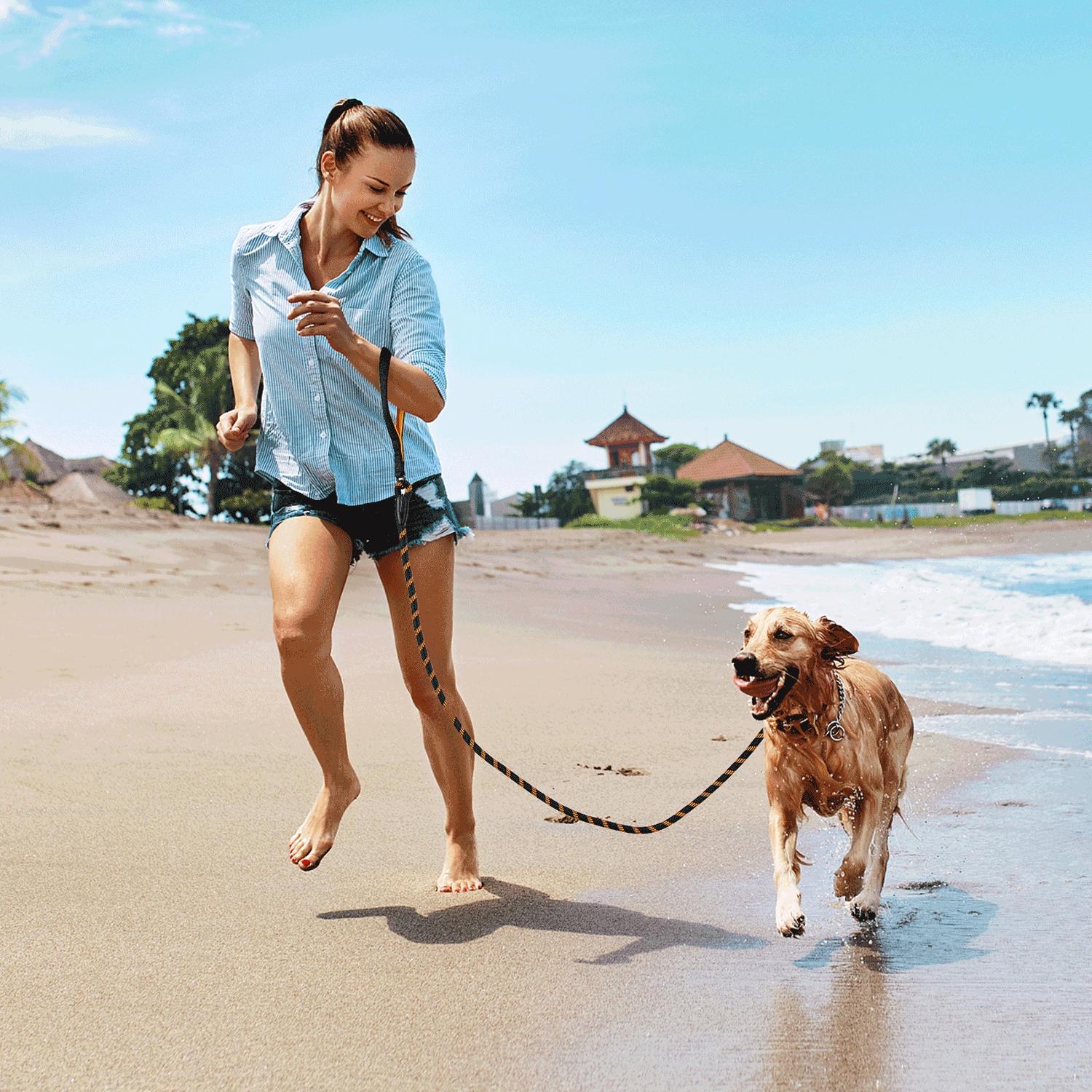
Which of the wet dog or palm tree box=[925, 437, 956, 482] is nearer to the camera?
the wet dog

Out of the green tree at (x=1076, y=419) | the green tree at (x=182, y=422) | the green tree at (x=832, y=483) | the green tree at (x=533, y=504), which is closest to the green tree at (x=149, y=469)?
the green tree at (x=182, y=422)

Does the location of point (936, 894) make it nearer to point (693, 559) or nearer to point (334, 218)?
point (334, 218)

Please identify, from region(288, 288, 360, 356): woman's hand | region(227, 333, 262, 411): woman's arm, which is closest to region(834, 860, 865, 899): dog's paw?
region(288, 288, 360, 356): woman's hand

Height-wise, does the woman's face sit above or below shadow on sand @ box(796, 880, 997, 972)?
above

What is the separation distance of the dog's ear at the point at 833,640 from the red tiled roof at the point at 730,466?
67.0 metres

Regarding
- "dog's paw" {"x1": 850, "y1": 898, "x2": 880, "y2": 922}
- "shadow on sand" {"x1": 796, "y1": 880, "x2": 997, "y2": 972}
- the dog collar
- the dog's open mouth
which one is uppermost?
the dog's open mouth

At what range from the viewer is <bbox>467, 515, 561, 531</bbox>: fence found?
50.6 m

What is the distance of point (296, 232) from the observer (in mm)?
3547

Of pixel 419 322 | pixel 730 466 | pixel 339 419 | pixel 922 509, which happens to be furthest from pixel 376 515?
pixel 922 509

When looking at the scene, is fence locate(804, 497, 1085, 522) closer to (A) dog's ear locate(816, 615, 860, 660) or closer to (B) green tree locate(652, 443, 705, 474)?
(B) green tree locate(652, 443, 705, 474)

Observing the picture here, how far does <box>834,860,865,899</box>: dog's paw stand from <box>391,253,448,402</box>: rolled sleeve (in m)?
1.74

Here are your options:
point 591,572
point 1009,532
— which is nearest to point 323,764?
point 591,572

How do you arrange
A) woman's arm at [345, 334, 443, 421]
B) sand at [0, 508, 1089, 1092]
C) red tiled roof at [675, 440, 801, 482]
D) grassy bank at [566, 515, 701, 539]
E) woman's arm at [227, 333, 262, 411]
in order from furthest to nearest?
red tiled roof at [675, 440, 801, 482], grassy bank at [566, 515, 701, 539], woman's arm at [227, 333, 262, 411], woman's arm at [345, 334, 443, 421], sand at [0, 508, 1089, 1092]

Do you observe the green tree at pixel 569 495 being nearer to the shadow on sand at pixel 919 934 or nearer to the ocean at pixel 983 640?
the ocean at pixel 983 640
